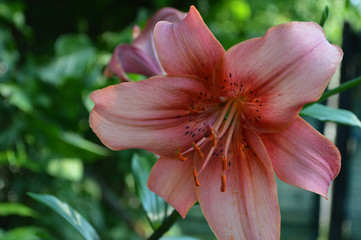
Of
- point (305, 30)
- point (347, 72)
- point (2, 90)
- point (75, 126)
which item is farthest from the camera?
point (347, 72)

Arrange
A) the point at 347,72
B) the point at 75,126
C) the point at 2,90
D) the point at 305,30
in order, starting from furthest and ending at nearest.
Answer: the point at 347,72, the point at 75,126, the point at 2,90, the point at 305,30

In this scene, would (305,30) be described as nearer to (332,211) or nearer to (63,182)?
(63,182)

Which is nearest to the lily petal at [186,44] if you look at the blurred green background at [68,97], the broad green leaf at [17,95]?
the blurred green background at [68,97]

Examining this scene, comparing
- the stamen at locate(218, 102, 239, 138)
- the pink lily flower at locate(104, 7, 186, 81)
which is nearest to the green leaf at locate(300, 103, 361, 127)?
the stamen at locate(218, 102, 239, 138)

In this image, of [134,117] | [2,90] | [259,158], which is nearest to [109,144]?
[134,117]

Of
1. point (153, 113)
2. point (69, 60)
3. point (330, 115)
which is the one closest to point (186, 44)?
point (153, 113)

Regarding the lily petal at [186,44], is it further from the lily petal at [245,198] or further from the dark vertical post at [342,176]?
the dark vertical post at [342,176]

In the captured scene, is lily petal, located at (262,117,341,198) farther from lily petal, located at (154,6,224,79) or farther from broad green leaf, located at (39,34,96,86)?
broad green leaf, located at (39,34,96,86)

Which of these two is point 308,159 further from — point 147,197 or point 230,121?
point 147,197
